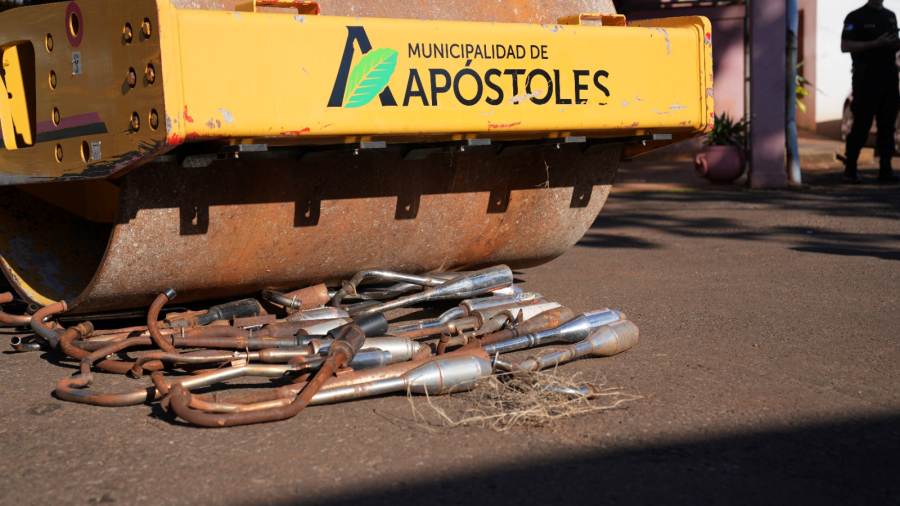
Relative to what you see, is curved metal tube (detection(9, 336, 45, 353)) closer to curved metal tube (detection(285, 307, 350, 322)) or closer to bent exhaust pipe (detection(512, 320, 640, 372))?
curved metal tube (detection(285, 307, 350, 322))

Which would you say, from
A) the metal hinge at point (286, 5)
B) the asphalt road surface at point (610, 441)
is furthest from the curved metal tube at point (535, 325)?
the metal hinge at point (286, 5)

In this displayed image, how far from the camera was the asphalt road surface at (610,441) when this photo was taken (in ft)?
9.09

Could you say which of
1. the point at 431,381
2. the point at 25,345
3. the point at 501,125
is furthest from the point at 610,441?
the point at 25,345

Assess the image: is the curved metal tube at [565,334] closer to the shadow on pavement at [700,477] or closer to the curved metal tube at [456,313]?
the curved metal tube at [456,313]

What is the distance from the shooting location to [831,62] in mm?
15422

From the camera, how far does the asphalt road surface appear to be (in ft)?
9.09

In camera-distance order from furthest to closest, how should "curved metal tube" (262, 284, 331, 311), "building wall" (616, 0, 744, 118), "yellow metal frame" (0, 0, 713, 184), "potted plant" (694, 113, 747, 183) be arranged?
"building wall" (616, 0, 744, 118)
"potted plant" (694, 113, 747, 183)
"curved metal tube" (262, 284, 331, 311)
"yellow metal frame" (0, 0, 713, 184)

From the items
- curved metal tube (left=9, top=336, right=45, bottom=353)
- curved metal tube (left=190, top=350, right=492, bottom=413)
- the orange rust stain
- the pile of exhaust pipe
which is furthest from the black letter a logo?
curved metal tube (left=9, top=336, right=45, bottom=353)

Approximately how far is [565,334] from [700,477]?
4.58 ft

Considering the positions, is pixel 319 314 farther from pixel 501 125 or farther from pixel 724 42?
pixel 724 42

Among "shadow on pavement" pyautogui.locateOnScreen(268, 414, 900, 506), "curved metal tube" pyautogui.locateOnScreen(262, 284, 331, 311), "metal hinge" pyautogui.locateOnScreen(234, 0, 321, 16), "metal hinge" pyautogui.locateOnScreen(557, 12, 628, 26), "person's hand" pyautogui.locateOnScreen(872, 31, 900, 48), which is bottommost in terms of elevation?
"shadow on pavement" pyautogui.locateOnScreen(268, 414, 900, 506)

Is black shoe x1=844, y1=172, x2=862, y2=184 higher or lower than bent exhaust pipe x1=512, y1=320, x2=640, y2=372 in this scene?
higher

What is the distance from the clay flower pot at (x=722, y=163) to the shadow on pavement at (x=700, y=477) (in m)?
7.60

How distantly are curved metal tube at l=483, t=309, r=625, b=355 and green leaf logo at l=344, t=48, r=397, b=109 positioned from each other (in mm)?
963
